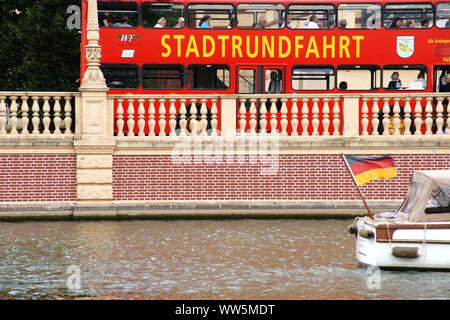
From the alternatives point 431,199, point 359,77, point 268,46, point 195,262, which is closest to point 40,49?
point 268,46

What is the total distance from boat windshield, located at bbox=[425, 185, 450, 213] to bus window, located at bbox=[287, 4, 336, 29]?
10911mm

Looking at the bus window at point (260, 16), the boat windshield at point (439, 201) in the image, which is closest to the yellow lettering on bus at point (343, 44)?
the bus window at point (260, 16)

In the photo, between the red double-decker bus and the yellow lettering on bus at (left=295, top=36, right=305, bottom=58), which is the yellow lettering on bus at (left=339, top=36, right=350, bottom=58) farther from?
the yellow lettering on bus at (left=295, top=36, right=305, bottom=58)

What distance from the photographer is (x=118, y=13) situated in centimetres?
2491

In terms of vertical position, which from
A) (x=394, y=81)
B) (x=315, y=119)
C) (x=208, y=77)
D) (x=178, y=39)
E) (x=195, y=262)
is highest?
(x=178, y=39)

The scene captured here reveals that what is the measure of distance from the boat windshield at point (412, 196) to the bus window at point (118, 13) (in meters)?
11.3

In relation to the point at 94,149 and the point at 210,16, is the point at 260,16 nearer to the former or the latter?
the point at 210,16

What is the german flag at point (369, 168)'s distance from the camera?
51.5 feet

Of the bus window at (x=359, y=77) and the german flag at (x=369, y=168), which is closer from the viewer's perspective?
the german flag at (x=369, y=168)

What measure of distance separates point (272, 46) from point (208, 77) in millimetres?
1908

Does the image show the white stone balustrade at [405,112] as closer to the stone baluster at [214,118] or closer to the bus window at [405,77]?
the stone baluster at [214,118]

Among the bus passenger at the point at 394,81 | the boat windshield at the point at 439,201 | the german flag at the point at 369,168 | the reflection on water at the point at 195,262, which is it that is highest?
the bus passenger at the point at 394,81

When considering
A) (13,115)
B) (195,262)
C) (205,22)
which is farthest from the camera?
(205,22)

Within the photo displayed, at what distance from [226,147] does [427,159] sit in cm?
458
